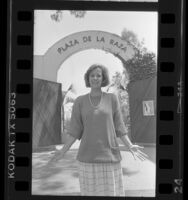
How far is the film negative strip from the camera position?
2.14 m

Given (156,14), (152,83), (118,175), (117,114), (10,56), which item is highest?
(156,14)

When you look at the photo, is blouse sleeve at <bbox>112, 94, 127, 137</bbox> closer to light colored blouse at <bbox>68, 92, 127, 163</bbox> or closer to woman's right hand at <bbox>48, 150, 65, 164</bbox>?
light colored blouse at <bbox>68, 92, 127, 163</bbox>

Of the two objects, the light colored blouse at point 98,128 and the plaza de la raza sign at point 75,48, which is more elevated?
the plaza de la raza sign at point 75,48

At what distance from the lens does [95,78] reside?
2166 millimetres

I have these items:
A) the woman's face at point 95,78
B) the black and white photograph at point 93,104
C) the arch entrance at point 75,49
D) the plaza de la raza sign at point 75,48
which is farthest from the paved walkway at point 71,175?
the plaza de la raza sign at point 75,48

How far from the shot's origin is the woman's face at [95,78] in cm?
216

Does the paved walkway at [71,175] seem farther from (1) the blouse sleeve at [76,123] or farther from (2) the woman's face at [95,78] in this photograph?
(2) the woman's face at [95,78]

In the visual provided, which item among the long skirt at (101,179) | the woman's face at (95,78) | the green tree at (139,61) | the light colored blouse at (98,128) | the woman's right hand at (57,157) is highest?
the green tree at (139,61)

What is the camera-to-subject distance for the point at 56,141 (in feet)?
7.06

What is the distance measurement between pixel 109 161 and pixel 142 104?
1.28 ft

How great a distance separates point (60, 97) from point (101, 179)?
1.78 ft

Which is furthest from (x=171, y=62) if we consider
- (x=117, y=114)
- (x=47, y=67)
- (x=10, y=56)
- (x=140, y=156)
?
(x=10, y=56)

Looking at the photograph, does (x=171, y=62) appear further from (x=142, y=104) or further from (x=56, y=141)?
(x=56, y=141)

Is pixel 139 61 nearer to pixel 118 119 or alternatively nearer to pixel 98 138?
pixel 118 119
